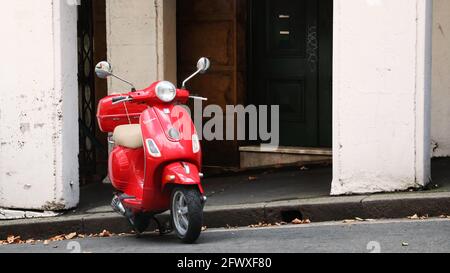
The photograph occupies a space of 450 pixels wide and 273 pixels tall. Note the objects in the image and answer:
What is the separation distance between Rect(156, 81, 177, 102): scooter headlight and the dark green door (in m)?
4.41

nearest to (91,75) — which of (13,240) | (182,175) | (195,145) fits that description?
(13,240)

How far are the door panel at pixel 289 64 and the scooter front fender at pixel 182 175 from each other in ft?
14.9

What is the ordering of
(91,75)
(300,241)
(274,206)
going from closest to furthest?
(300,241) → (274,206) → (91,75)

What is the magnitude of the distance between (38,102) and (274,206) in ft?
9.17

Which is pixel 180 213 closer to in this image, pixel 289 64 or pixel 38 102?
pixel 38 102

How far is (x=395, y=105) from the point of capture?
9539 millimetres

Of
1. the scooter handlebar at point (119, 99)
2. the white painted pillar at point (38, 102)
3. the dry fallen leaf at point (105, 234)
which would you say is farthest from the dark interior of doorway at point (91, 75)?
the scooter handlebar at point (119, 99)

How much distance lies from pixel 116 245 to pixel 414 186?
9.84 ft

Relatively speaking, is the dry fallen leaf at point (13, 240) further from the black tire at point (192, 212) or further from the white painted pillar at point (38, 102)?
the black tire at point (192, 212)

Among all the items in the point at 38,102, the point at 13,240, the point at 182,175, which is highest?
the point at 38,102

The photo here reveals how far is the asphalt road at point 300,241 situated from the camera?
7.55 m

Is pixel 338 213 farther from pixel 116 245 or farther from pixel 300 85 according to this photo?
pixel 300 85

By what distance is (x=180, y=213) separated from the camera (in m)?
8.12

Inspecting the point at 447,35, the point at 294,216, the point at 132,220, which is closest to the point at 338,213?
the point at 294,216
